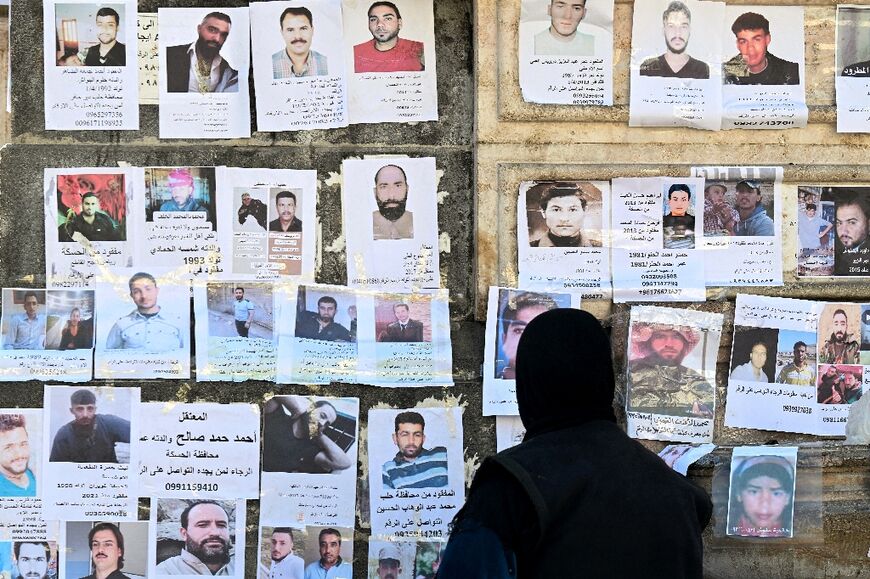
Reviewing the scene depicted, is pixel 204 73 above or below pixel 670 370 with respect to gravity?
above

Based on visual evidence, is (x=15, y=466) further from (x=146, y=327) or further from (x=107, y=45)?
(x=107, y=45)

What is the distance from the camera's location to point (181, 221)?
4031mm

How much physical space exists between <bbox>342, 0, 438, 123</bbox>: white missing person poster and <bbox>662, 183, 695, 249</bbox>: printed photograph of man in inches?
34.9

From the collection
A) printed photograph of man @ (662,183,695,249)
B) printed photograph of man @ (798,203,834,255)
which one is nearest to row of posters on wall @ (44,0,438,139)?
printed photograph of man @ (662,183,695,249)

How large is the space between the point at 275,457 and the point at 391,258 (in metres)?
0.80

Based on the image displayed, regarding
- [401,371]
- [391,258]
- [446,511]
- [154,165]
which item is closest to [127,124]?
[154,165]

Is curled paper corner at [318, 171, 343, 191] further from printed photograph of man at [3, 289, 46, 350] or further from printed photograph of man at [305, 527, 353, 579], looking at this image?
printed photograph of man at [305, 527, 353, 579]

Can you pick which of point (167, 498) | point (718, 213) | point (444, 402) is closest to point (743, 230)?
point (718, 213)

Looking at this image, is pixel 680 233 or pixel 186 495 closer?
pixel 186 495

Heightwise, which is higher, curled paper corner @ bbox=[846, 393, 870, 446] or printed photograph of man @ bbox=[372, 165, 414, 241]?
printed photograph of man @ bbox=[372, 165, 414, 241]

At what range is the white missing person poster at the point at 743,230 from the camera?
4.10 metres

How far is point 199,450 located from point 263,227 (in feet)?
2.64

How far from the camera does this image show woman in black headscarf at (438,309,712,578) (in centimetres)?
240

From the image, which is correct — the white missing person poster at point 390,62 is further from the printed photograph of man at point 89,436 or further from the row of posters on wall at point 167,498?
the printed photograph of man at point 89,436
